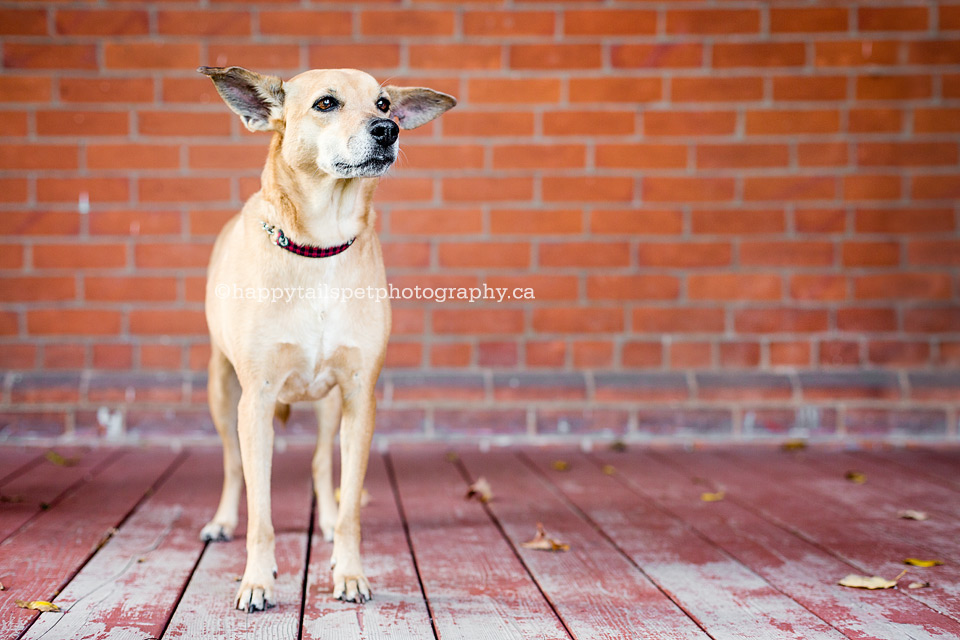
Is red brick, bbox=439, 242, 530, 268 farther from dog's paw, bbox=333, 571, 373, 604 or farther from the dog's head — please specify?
dog's paw, bbox=333, 571, 373, 604

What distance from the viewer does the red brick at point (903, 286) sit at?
13.5ft

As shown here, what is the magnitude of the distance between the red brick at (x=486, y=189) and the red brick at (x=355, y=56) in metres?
0.60

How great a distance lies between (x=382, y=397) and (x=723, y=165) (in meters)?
1.91

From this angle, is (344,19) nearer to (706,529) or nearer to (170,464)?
(170,464)

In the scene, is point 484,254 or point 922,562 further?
point 484,254

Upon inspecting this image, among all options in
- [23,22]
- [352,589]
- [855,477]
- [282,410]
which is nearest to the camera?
[352,589]

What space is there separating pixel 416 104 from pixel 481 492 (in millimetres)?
1376

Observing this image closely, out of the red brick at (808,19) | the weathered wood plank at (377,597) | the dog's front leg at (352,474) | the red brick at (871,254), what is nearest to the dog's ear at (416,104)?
the dog's front leg at (352,474)

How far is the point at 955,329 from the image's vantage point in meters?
4.11

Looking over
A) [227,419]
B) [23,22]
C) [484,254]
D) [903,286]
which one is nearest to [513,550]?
[227,419]

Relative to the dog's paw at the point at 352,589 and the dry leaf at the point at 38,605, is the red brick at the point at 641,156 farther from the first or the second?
the dry leaf at the point at 38,605

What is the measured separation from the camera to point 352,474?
7.30 ft

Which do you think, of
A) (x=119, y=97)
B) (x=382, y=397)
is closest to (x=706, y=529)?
(x=382, y=397)

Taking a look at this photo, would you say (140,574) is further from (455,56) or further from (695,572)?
(455,56)
